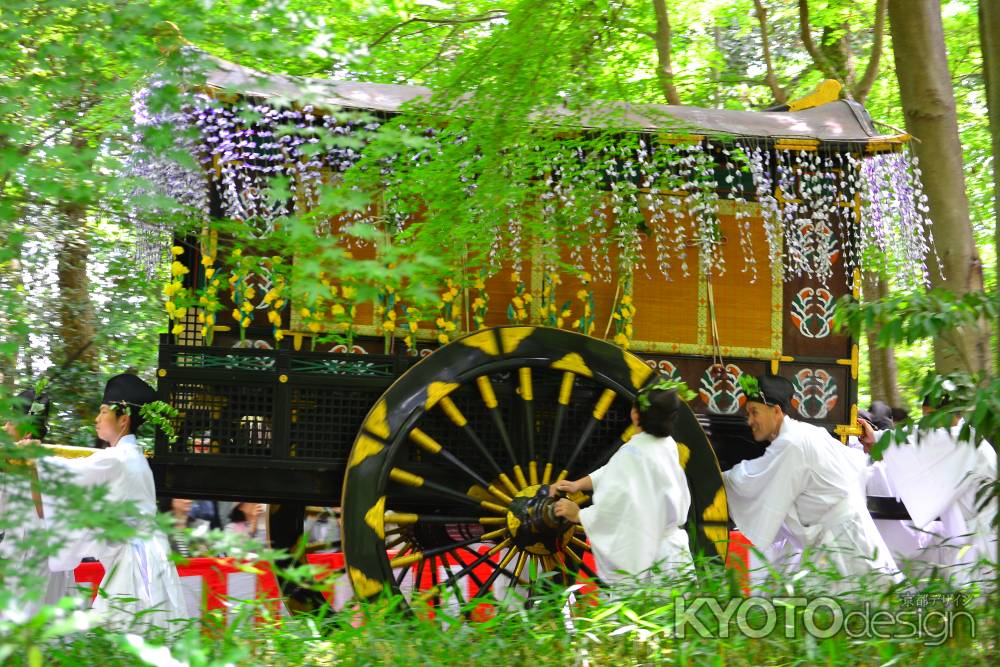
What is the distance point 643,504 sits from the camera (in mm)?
5578

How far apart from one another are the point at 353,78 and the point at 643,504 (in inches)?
226

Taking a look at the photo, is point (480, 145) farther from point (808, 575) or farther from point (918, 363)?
point (918, 363)

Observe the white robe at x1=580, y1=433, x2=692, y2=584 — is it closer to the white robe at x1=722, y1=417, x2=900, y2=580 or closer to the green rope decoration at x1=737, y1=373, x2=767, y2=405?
the white robe at x1=722, y1=417, x2=900, y2=580

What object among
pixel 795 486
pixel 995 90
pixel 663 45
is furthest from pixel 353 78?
pixel 995 90

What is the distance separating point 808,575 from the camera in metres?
5.12

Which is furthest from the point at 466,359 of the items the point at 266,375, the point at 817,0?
the point at 817,0

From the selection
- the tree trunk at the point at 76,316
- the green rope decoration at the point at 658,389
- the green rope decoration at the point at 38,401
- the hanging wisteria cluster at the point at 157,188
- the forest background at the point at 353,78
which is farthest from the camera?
the tree trunk at the point at 76,316

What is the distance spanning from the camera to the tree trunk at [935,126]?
752 cm

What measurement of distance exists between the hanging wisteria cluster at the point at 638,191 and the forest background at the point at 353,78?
48 centimetres

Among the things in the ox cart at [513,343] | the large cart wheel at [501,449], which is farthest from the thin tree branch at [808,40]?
the large cart wheel at [501,449]

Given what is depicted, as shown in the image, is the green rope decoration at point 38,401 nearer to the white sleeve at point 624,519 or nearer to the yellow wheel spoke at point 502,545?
the yellow wheel spoke at point 502,545

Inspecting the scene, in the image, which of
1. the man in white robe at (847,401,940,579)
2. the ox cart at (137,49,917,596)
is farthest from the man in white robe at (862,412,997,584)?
the ox cart at (137,49,917,596)

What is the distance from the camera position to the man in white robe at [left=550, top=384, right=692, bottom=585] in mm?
5562

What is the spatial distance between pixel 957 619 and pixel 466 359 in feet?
8.92
